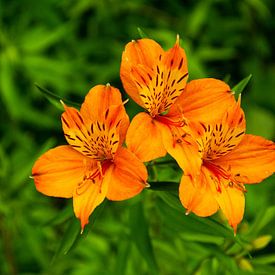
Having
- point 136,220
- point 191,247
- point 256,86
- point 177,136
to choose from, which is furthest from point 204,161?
point 256,86

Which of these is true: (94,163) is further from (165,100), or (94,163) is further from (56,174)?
(165,100)

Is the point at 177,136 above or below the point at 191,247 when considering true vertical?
above

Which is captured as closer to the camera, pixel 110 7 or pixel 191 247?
pixel 191 247

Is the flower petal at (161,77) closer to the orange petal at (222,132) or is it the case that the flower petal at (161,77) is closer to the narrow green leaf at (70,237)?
the orange petal at (222,132)

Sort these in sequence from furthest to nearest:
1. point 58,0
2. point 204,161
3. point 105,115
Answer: point 58,0
point 204,161
point 105,115

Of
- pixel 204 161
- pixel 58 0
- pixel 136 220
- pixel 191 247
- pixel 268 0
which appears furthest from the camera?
pixel 268 0

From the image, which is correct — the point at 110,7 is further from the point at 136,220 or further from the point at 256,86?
the point at 136,220
